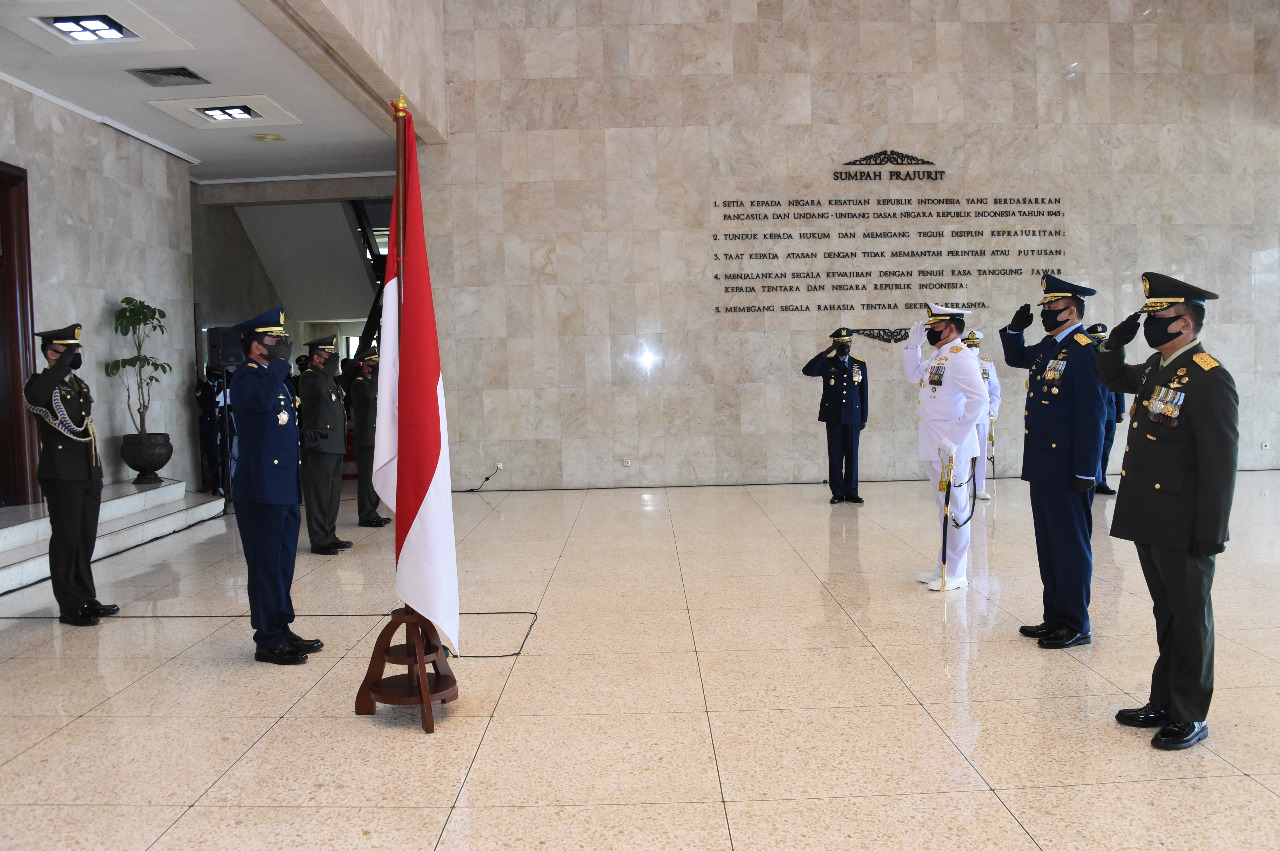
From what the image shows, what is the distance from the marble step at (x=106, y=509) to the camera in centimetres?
628

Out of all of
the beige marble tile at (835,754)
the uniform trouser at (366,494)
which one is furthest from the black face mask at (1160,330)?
the uniform trouser at (366,494)

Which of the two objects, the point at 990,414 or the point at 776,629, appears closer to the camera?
the point at 776,629

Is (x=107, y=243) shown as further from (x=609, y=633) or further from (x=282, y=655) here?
(x=609, y=633)

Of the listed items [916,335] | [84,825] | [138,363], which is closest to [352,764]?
[84,825]

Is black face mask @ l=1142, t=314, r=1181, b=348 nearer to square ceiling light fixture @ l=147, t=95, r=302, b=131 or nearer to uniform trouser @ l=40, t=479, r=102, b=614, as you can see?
uniform trouser @ l=40, t=479, r=102, b=614

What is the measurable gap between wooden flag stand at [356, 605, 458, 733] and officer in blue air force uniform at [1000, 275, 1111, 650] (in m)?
2.67

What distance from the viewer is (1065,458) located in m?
4.05

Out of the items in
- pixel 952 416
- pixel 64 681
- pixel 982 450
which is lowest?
pixel 64 681

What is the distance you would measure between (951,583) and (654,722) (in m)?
2.62

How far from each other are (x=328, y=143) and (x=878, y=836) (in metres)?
9.36

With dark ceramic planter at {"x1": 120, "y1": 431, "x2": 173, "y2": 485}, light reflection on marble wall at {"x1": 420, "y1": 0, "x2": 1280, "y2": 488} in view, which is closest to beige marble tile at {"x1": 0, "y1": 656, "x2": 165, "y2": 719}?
dark ceramic planter at {"x1": 120, "y1": 431, "x2": 173, "y2": 485}

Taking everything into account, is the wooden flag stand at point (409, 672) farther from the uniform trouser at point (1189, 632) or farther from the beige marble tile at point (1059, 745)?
the uniform trouser at point (1189, 632)

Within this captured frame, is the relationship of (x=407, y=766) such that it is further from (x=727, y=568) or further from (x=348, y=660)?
(x=727, y=568)

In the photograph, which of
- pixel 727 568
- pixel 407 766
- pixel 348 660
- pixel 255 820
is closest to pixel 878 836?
pixel 407 766
